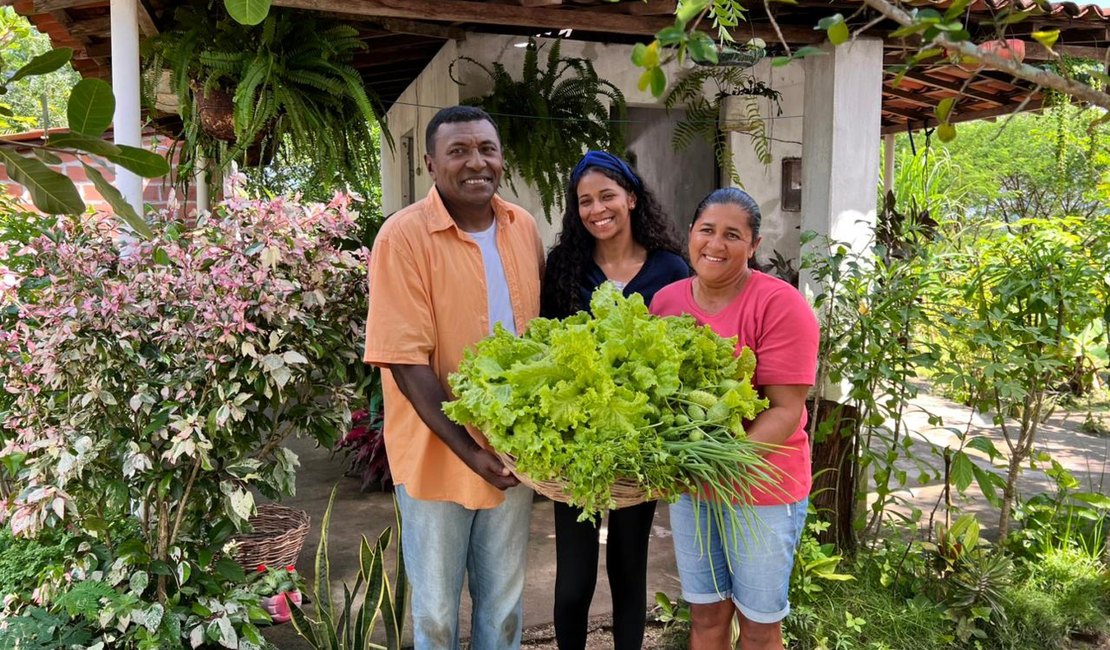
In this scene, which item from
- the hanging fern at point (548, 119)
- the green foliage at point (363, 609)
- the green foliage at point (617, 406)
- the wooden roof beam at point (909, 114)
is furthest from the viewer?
the wooden roof beam at point (909, 114)

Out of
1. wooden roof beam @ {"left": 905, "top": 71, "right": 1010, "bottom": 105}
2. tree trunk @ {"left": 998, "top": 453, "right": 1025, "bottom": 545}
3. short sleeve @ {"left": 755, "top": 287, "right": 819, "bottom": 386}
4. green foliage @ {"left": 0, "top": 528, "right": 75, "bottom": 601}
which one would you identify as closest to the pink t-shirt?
short sleeve @ {"left": 755, "top": 287, "right": 819, "bottom": 386}

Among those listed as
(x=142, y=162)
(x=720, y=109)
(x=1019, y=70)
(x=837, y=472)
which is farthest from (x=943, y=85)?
(x=142, y=162)

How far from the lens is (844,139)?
5512 mm

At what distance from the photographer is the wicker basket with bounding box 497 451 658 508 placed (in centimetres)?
206

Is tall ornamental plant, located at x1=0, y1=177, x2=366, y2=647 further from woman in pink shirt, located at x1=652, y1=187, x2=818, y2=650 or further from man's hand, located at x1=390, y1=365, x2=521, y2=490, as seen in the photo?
woman in pink shirt, located at x1=652, y1=187, x2=818, y2=650

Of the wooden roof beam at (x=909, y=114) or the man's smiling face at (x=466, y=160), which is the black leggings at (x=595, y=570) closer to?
the man's smiling face at (x=466, y=160)

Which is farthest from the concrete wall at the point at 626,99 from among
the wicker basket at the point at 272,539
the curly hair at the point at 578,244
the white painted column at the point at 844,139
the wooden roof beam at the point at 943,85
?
the curly hair at the point at 578,244

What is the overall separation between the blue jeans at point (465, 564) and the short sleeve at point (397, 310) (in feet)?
1.56

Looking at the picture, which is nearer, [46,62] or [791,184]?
[46,62]

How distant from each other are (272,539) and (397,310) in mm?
→ 2088

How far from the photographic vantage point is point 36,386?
2893 millimetres

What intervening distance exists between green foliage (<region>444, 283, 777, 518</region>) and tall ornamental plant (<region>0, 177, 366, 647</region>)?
0.93 m

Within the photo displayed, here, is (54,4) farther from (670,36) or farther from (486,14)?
(670,36)

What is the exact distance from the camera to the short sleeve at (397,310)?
2.32 m
